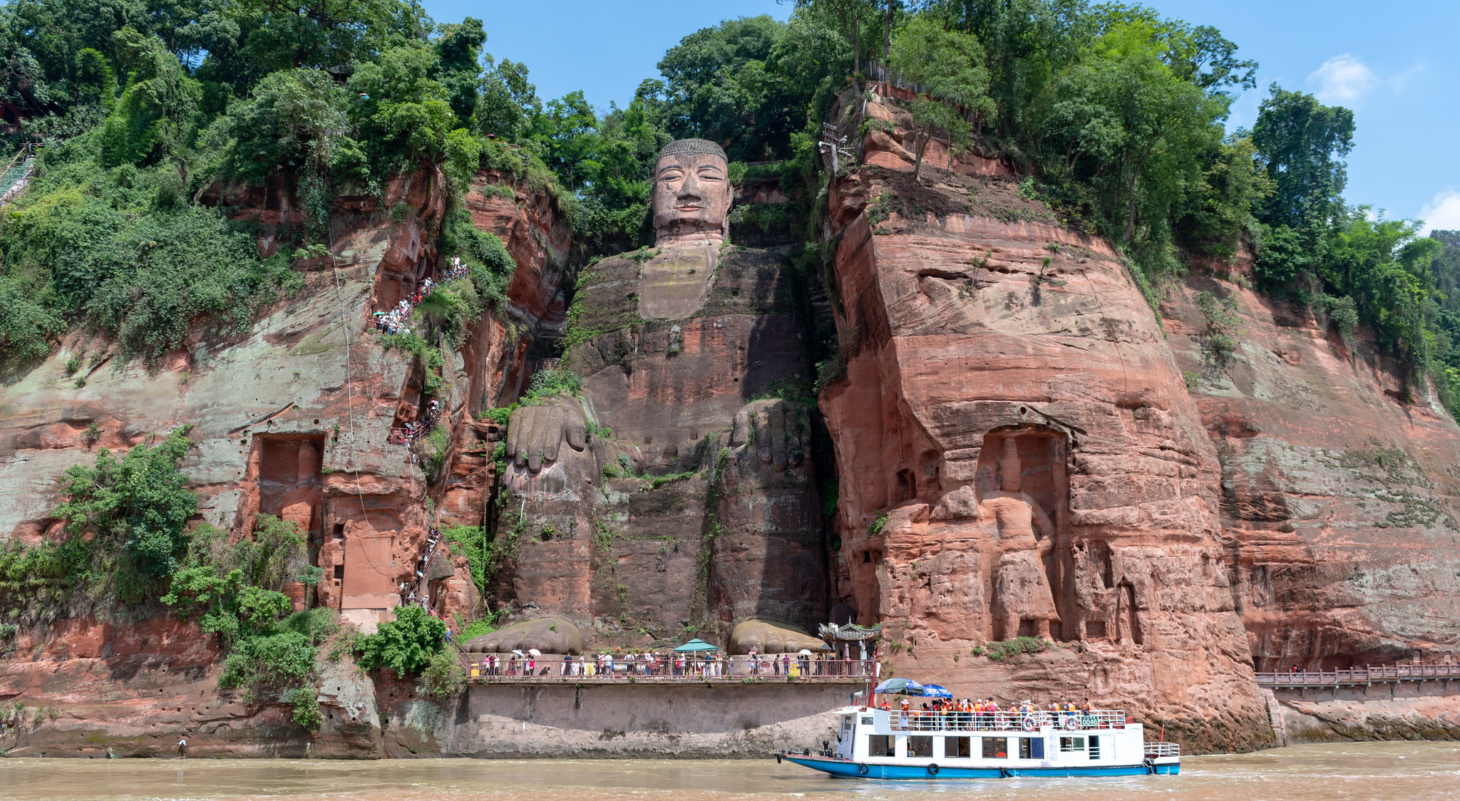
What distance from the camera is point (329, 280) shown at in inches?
1100

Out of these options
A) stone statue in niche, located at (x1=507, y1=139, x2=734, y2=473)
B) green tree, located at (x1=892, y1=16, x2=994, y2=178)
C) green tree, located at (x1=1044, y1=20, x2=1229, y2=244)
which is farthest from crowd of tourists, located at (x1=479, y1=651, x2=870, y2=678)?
green tree, located at (x1=1044, y1=20, x2=1229, y2=244)

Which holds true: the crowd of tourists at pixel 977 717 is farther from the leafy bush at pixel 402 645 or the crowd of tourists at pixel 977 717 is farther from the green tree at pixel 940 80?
the green tree at pixel 940 80

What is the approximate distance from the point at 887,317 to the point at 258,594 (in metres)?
15.9

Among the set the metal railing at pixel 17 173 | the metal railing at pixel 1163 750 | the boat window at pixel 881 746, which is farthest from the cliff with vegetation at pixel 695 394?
the boat window at pixel 881 746

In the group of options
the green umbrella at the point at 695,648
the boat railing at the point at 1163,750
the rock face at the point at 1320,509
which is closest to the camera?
the boat railing at the point at 1163,750

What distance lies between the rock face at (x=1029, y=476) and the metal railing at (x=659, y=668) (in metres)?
1.70

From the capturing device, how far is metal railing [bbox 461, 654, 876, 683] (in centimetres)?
2469

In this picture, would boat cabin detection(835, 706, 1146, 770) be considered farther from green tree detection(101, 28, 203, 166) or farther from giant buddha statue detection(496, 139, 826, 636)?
green tree detection(101, 28, 203, 166)

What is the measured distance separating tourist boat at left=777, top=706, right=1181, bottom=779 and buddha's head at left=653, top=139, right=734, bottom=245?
22.6 meters

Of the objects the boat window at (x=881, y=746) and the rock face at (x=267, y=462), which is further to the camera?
the rock face at (x=267, y=462)

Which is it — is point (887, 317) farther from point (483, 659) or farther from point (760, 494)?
point (483, 659)

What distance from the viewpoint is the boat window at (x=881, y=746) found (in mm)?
20688

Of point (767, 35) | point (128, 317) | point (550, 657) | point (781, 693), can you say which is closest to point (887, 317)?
point (781, 693)

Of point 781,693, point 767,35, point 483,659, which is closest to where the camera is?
point 781,693
